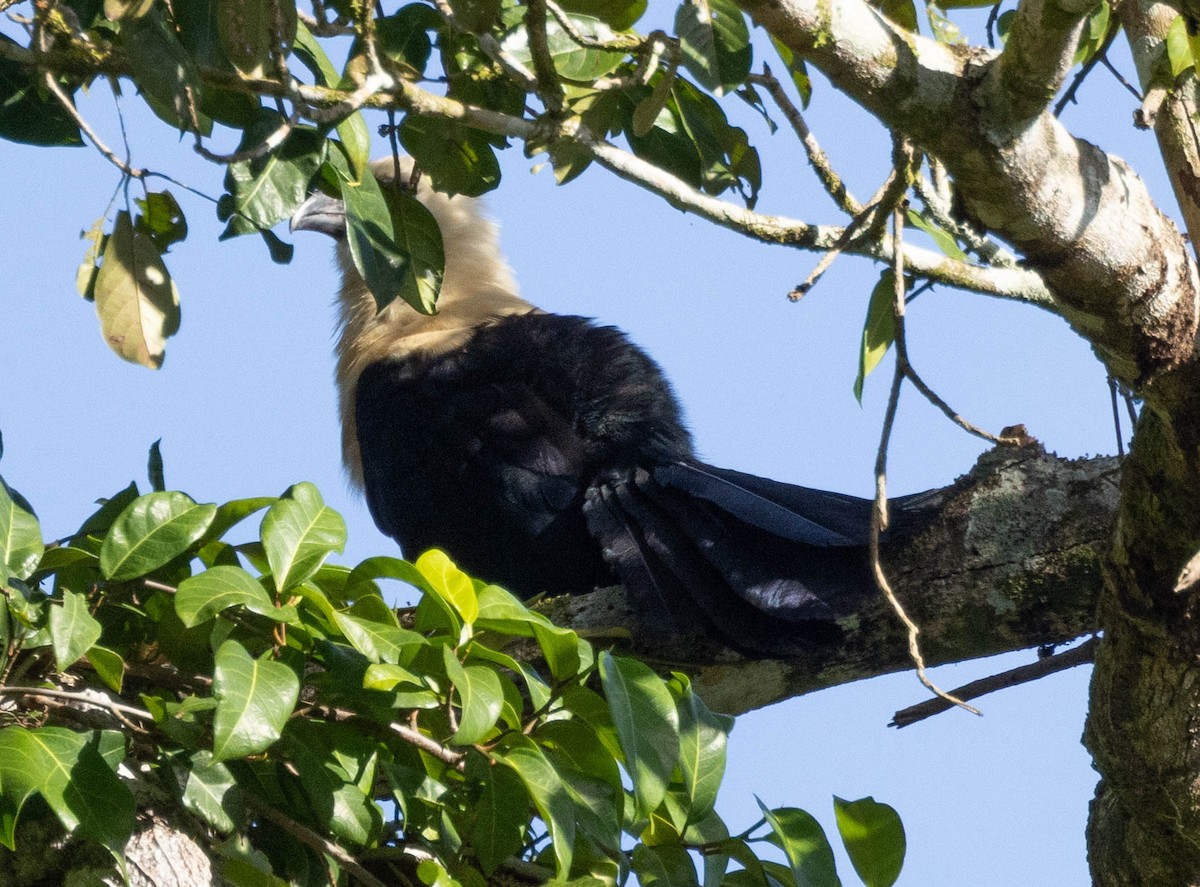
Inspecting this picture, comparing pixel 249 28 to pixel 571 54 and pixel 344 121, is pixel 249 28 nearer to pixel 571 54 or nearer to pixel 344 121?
pixel 344 121

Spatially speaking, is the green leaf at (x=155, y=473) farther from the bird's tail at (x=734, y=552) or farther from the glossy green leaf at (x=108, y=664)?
the bird's tail at (x=734, y=552)

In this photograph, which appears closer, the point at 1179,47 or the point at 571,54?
the point at 1179,47

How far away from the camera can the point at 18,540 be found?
Result: 1.66m

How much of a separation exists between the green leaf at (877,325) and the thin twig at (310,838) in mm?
950

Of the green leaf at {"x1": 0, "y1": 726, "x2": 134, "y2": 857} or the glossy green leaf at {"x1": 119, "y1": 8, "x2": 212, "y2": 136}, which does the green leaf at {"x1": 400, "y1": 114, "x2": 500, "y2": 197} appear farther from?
the green leaf at {"x1": 0, "y1": 726, "x2": 134, "y2": 857}

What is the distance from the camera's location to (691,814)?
163cm

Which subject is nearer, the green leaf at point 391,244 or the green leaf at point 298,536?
the green leaf at point 298,536

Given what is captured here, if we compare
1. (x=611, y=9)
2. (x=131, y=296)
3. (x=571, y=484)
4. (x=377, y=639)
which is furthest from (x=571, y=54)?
(x=571, y=484)

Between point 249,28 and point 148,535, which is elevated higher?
point 249,28

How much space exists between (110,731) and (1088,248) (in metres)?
1.34

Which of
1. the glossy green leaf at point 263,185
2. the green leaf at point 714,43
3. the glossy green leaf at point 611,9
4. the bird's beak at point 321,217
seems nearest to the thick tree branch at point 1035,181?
the green leaf at point 714,43

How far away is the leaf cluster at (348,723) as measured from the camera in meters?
1.53

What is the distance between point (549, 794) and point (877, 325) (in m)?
0.86

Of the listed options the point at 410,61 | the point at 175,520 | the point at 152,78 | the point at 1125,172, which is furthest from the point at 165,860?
the point at 1125,172
